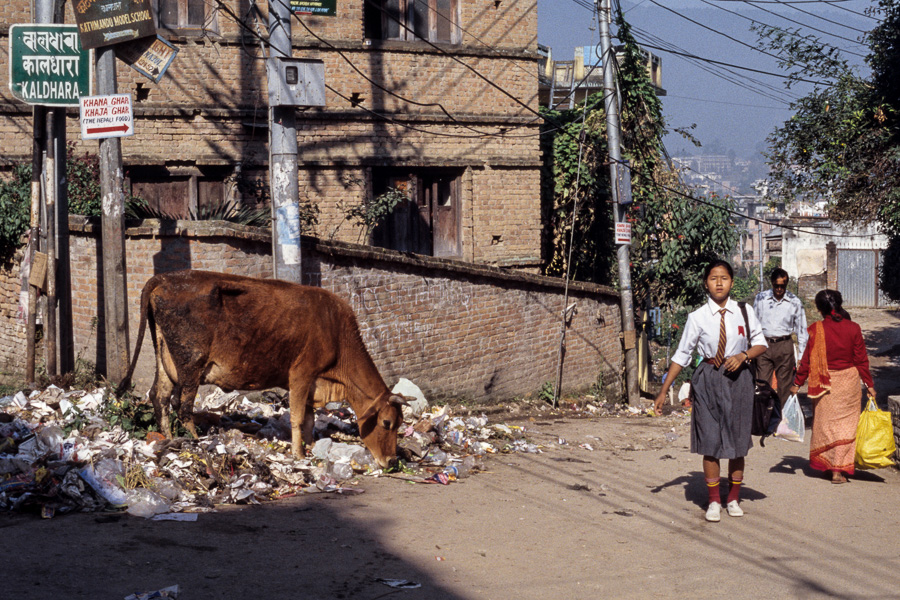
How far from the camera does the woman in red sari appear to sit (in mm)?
9086

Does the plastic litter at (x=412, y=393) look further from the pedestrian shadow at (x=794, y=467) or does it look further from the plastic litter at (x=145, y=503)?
the plastic litter at (x=145, y=503)

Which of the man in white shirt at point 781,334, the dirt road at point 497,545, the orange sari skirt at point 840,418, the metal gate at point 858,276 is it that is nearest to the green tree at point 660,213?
the man in white shirt at point 781,334

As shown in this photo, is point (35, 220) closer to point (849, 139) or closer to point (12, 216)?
point (12, 216)

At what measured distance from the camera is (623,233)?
1588 cm

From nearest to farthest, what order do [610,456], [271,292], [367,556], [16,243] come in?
[367,556], [271,292], [610,456], [16,243]

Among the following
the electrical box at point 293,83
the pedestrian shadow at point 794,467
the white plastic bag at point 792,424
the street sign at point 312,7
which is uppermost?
the street sign at point 312,7

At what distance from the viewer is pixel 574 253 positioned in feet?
63.5

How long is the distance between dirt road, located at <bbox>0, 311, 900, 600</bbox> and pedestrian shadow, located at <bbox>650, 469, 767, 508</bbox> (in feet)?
0.12

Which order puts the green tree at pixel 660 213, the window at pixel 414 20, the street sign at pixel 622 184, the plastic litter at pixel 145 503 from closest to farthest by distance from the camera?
1. the plastic litter at pixel 145 503
2. the street sign at pixel 622 184
3. the window at pixel 414 20
4. the green tree at pixel 660 213

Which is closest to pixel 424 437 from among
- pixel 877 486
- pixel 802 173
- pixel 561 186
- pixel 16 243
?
pixel 877 486

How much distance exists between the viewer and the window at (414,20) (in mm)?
16641

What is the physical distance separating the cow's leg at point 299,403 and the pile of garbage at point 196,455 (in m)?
0.14

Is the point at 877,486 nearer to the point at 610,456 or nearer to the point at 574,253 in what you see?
the point at 610,456

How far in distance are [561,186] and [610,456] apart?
30.6 ft
